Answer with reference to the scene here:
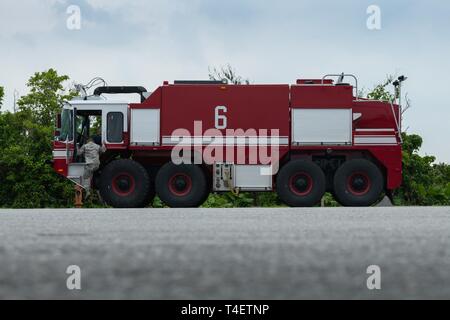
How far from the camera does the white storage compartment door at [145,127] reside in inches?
706

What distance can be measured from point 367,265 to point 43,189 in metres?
35.9

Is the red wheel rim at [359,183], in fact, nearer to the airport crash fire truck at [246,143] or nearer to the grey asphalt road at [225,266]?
the airport crash fire truck at [246,143]

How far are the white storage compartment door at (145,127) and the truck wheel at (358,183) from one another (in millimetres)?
4217

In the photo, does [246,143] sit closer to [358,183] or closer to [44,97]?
[358,183]

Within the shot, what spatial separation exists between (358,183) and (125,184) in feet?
17.2

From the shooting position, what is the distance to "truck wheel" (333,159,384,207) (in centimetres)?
1764

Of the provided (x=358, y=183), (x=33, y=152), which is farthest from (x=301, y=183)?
(x=33, y=152)

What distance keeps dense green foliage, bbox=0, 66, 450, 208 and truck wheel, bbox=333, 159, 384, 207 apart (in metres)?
14.6

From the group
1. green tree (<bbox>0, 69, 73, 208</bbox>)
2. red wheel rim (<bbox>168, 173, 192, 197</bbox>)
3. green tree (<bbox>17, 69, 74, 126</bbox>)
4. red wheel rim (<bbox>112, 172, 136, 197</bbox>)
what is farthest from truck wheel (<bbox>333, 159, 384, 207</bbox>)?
green tree (<bbox>17, 69, 74, 126</bbox>)

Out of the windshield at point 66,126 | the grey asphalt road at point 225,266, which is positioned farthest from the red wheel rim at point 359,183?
the grey asphalt road at point 225,266

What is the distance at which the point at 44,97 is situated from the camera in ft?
154

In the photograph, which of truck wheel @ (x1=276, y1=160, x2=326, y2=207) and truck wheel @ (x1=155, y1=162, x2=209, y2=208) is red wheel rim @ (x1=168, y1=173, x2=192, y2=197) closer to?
truck wheel @ (x1=155, y1=162, x2=209, y2=208)

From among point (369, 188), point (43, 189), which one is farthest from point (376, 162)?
point (43, 189)
